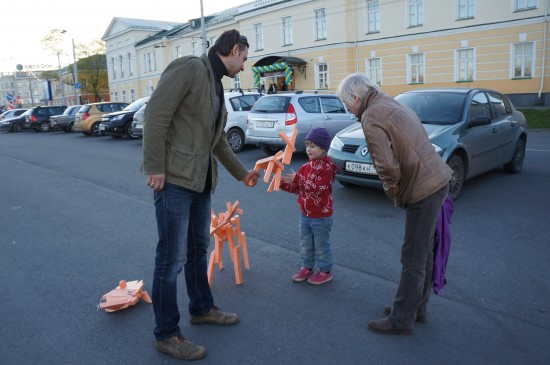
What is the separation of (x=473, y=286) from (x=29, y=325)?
12.1 ft

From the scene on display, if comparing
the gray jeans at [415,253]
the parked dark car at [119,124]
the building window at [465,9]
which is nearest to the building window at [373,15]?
the building window at [465,9]

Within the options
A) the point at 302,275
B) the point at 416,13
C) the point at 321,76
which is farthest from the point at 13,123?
the point at 302,275

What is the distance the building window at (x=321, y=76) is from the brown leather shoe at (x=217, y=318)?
3265 cm

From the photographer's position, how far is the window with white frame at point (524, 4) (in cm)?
2430

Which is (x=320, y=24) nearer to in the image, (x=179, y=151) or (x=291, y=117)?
(x=291, y=117)

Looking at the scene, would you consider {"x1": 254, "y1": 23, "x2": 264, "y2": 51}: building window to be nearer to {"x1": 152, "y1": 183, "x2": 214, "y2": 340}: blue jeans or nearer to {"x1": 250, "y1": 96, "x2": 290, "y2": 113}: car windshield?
{"x1": 250, "y1": 96, "x2": 290, "y2": 113}: car windshield

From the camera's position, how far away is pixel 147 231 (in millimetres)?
6020

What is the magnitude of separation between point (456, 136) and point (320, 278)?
12.7 feet

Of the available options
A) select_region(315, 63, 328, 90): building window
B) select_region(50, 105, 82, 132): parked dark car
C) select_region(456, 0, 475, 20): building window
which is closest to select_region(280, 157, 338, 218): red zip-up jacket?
select_region(50, 105, 82, 132): parked dark car

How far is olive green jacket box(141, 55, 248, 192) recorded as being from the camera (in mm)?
2812

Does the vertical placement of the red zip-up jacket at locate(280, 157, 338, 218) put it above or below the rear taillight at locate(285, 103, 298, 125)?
below

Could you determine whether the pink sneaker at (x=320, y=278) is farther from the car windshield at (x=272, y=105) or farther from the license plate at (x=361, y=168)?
the car windshield at (x=272, y=105)

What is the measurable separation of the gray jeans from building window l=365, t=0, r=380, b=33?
3046 centimetres

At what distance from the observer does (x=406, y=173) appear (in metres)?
3.13
